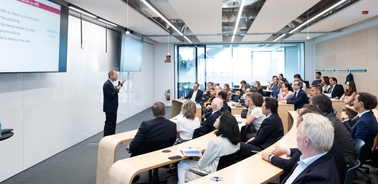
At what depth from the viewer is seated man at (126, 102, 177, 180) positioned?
3.84 meters

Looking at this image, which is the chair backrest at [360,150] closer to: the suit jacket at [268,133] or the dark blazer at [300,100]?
the suit jacket at [268,133]

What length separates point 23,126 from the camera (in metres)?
4.88

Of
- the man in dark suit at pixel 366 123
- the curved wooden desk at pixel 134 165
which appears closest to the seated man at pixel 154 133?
the curved wooden desk at pixel 134 165

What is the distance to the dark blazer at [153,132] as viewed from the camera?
3.84 meters

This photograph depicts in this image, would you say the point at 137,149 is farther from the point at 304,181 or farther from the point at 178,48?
the point at 178,48

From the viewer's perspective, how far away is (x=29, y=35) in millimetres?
4527

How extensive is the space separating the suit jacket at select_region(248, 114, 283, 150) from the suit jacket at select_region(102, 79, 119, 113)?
11.1ft

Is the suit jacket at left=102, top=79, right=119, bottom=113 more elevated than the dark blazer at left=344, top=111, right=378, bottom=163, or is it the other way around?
the suit jacket at left=102, top=79, right=119, bottom=113

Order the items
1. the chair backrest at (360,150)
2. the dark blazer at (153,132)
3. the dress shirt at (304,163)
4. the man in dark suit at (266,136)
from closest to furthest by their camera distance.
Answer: the dress shirt at (304,163)
the chair backrest at (360,150)
the dark blazer at (153,132)
the man in dark suit at (266,136)

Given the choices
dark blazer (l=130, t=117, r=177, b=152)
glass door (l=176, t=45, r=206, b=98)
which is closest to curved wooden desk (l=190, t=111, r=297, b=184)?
dark blazer (l=130, t=117, r=177, b=152)

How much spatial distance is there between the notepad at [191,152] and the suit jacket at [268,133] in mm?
1014

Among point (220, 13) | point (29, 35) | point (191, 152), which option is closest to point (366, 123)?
point (191, 152)

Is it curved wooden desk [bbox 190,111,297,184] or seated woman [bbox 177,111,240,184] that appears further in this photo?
seated woman [bbox 177,111,240,184]

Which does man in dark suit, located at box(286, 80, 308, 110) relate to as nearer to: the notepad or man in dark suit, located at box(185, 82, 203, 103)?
man in dark suit, located at box(185, 82, 203, 103)
